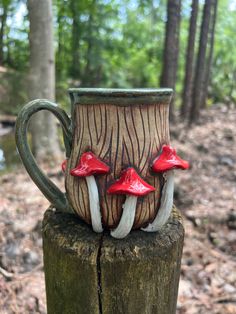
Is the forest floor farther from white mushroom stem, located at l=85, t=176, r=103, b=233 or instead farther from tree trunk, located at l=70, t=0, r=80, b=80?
tree trunk, located at l=70, t=0, r=80, b=80

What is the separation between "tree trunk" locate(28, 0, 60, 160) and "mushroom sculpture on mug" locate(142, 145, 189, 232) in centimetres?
340

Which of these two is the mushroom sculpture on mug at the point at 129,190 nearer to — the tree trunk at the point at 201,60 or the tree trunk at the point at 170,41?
the tree trunk at the point at 170,41

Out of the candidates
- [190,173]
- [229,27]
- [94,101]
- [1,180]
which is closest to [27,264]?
[94,101]

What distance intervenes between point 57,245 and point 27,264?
130 cm

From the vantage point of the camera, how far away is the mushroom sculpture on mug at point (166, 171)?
3.73 feet

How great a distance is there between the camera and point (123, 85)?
10461mm

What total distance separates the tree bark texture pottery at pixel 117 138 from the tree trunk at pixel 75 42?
8725 millimetres

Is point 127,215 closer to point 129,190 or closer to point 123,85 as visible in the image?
point 129,190

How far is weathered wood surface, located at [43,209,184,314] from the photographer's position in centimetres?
116

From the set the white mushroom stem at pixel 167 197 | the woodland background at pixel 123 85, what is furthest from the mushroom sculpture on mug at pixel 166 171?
the woodland background at pixel 123 85

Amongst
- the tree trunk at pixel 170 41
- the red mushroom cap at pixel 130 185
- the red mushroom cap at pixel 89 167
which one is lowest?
the red mushroom cap at pixel 130 185

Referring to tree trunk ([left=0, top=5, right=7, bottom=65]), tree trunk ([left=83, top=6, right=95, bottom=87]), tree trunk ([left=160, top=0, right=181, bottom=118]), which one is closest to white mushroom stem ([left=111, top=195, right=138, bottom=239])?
tree trunk ([left=160, top=0, right=181, bottom=118])

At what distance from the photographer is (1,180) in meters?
4.04

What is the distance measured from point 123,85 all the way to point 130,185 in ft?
31.6
